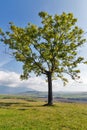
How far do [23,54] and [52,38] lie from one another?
7.09m

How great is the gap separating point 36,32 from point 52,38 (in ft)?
11.9

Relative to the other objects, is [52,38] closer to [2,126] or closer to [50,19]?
[50,19]

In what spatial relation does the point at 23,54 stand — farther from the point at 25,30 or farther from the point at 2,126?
the point at 2,126

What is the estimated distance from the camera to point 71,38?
50.6 m

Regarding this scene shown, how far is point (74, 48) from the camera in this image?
1988 inches

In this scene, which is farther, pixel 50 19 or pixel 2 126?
pixel 50 19

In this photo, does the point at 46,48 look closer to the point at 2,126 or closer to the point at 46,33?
the point at 46,33

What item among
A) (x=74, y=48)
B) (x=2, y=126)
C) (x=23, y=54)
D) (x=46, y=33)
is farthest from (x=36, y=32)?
(x=2, y=126)

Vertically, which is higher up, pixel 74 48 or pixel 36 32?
pixel 36 32

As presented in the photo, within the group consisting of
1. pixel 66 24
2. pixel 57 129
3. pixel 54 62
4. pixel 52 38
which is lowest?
pixel 57 129

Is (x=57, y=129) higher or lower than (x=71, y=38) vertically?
lower

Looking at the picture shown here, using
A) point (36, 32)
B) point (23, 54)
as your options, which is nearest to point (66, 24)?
point (36, 32)

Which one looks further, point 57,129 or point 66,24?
point 66,24

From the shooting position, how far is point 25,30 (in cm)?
5141
